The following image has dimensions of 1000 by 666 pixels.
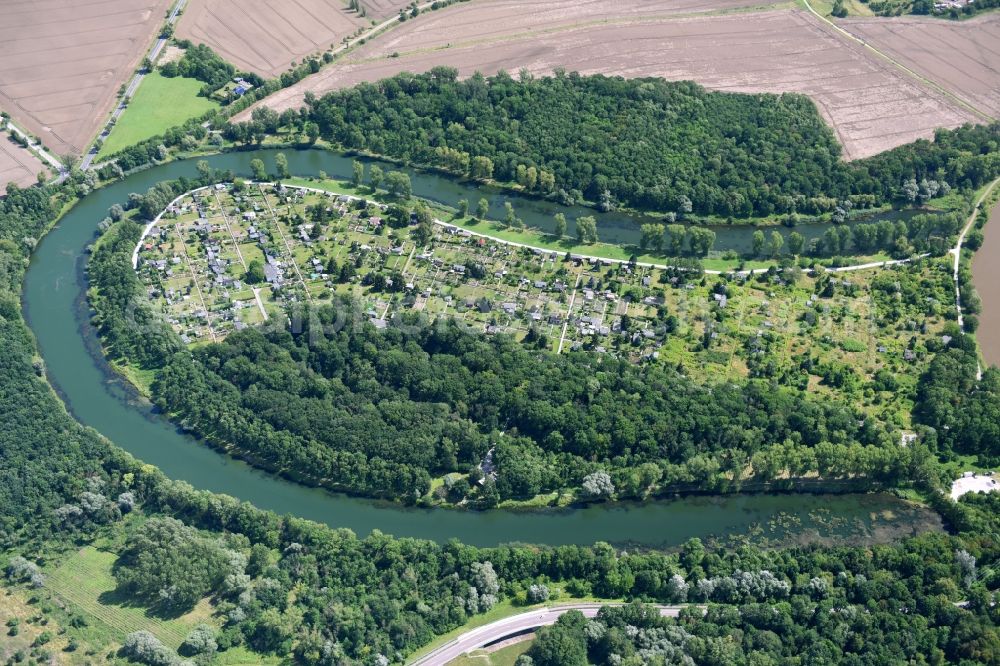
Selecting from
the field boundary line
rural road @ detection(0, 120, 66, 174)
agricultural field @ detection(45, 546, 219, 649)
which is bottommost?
agricultural field @ detection(45, 546, 219, 649)

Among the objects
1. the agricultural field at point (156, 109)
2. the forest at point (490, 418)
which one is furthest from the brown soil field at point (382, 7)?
the forest at point (490, 418)

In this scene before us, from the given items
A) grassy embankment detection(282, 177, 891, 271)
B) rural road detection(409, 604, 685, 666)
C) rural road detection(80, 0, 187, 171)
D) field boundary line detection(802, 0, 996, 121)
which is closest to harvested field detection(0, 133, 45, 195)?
rural road detection(80, 0, 187, 171)

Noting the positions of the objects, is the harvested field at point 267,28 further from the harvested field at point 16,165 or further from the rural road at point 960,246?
the rural road at point 960,246

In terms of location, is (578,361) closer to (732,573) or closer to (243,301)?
(732,573)

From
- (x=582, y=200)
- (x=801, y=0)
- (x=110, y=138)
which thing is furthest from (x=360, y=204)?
(x=801, y=0)

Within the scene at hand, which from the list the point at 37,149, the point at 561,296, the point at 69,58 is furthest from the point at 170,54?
the point at 561,296

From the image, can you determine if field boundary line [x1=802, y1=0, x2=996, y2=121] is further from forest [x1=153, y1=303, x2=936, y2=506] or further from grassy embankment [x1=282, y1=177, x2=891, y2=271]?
forest [x1=153, y1=303, x2=936, y2=506]
